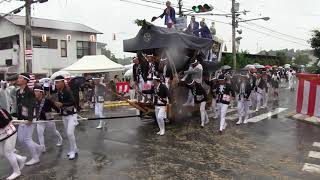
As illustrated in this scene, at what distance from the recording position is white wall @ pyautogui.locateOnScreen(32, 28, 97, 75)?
30516 millimetres

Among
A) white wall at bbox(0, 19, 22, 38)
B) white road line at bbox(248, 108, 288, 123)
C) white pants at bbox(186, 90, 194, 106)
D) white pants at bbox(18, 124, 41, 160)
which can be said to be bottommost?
white road line at bbox(248, 108, 288, 123)

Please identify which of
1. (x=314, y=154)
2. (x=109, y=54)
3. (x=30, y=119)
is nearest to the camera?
(x=30, y=119)

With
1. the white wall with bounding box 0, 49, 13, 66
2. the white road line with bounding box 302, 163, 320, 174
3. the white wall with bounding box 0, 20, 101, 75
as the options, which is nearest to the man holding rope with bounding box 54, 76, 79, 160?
the white road line with bounding box 302, 163, 320, 174

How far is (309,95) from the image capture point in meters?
13.9

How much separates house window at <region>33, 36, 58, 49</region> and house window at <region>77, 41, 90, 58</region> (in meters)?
2.26

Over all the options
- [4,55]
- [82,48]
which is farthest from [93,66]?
[4,55]

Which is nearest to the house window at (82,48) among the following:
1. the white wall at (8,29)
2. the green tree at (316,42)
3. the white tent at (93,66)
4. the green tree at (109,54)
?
the white wall at (8,29)

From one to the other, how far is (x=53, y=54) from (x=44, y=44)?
114 centimetres

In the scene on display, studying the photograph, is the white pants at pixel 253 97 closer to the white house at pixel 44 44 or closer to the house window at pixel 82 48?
the white house at pixel 44 44

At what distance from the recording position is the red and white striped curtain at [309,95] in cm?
Result: 1355

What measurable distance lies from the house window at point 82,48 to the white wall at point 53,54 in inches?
14.0

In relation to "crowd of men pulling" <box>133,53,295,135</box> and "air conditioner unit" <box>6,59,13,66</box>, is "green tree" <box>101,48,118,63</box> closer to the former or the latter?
"air conditioner unit" <box>6,59,13,66</box>

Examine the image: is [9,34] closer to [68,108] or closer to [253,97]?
[253,97]

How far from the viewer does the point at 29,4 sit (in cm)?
1789
